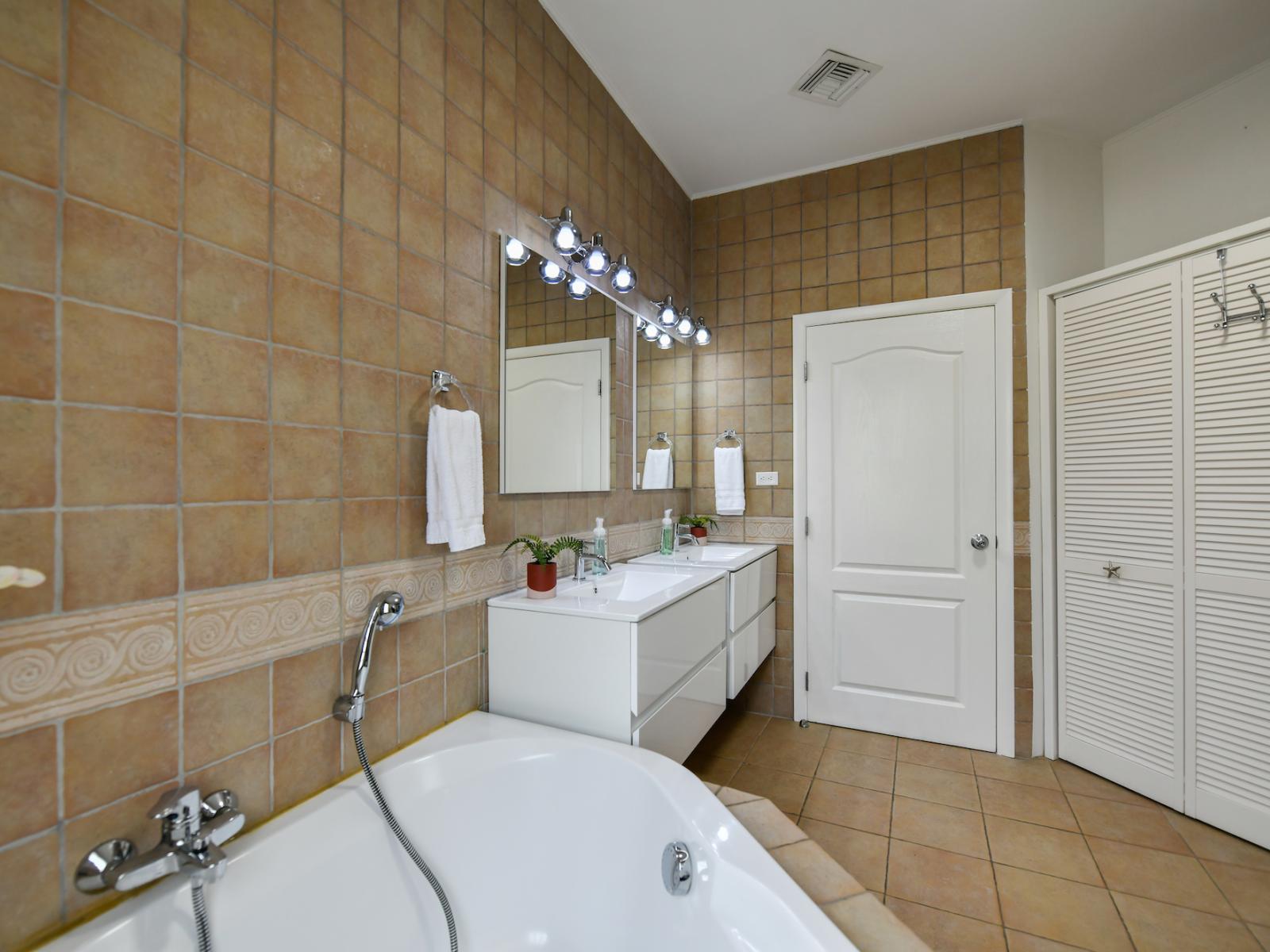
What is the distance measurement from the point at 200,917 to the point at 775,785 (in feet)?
6.36

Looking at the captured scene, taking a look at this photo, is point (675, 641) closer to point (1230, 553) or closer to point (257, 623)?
point (257, 623)

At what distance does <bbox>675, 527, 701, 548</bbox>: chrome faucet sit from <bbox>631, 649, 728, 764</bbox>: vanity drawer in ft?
2.16

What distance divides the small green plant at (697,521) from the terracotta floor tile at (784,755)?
1015mm

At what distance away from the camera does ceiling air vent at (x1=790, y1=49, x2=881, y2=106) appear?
6.88ft

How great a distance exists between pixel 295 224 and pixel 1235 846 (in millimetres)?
3140

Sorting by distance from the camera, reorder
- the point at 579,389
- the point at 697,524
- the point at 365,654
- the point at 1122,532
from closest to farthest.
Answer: the point at 365,654
the point at 579,389
the point at 1122,532
the point at 697,524

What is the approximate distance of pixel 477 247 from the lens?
1560mm

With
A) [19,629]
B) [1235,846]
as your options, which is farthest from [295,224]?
[1235,846]

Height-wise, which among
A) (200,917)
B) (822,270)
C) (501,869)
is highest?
(822,270)

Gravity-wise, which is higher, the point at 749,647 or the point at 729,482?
the point at 729,482

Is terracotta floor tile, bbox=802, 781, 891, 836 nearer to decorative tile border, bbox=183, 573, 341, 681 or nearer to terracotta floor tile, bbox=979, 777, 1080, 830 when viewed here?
terracotta floor tile, bbox=979, 777, 1080, 830

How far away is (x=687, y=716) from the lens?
5.68 ft

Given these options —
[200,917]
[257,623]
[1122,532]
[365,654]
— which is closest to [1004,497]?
[1122,532]

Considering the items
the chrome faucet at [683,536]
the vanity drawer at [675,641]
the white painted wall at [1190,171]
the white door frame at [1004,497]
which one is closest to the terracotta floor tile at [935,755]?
the white door frame at [1004,497]
